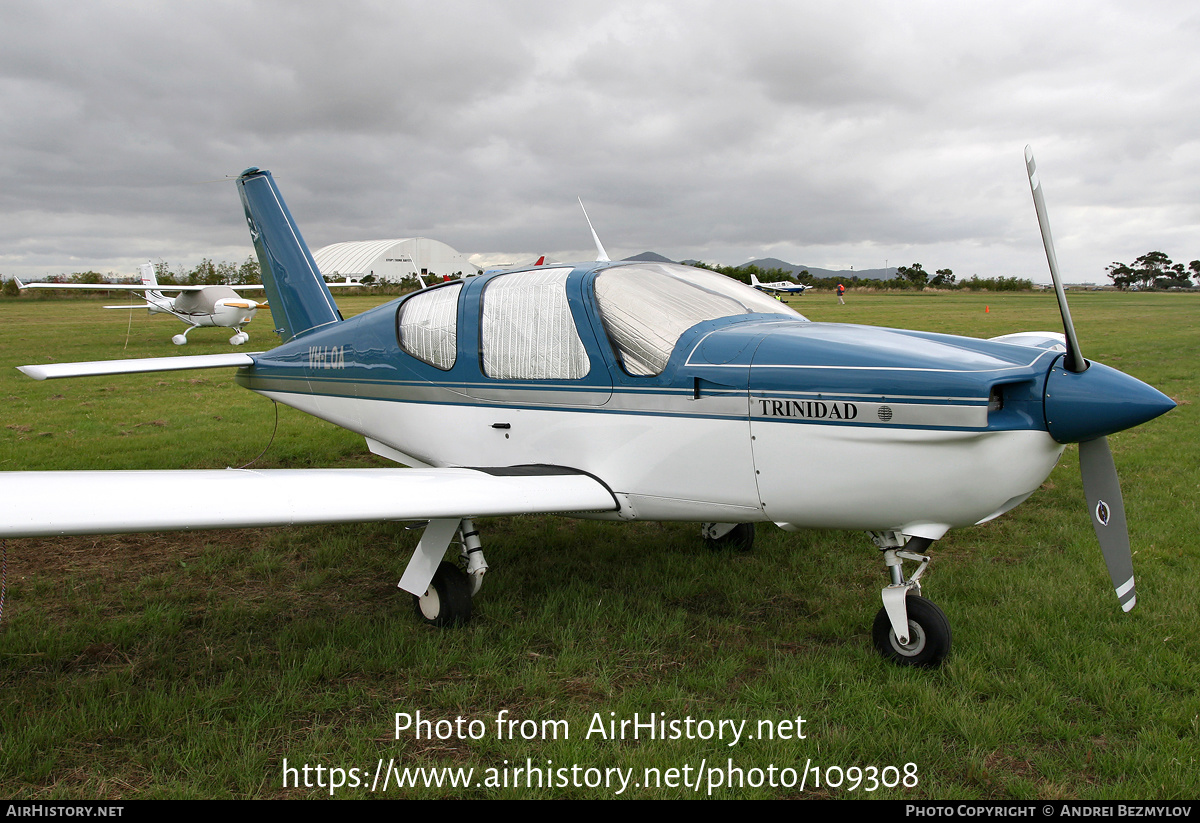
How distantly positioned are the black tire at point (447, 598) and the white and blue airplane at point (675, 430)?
1 centimetres

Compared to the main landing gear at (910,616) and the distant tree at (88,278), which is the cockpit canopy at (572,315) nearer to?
the main landing gear at (910,616)

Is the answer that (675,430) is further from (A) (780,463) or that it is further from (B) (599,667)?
(B) (599,667)

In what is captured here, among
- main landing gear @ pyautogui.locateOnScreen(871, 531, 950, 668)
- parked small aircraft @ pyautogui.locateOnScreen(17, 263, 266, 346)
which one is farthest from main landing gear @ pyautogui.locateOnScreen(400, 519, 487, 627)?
parked small aircraft @ pyautogui.locateOnScreen(17, 263, 266, 346)

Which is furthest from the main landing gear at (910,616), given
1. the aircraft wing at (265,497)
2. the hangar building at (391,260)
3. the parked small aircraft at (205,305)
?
the hangar building at (391,260)

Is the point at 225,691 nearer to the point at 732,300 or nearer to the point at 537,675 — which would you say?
the point at 537,675

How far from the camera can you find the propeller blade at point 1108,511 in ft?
11.0

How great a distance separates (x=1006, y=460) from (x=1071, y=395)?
0.36m

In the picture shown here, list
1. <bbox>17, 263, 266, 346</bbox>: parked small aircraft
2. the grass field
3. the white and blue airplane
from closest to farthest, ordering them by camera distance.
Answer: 1. the grass field
2. the white and blue airplane
3. <bbox>17, 263, 266, 346</bbox>: parked small aircraft

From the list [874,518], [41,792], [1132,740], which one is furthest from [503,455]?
[1132,740]

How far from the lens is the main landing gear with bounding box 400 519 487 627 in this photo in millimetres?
4074

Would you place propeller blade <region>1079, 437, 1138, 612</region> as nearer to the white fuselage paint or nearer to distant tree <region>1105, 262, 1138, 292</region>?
the white fuselage paint

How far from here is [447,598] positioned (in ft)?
13.6

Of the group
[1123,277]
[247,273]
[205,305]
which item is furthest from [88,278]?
[1123,277]

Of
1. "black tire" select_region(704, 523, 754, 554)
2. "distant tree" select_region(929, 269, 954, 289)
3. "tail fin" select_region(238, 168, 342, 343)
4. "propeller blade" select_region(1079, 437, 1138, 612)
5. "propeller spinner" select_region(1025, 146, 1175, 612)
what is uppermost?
"distant tree" select_region(929, 269, 954, 289)
